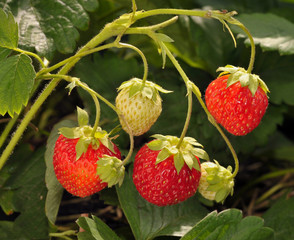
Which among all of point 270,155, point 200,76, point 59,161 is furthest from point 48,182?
point 270,155

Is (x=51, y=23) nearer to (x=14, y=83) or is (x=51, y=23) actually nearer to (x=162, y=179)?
(x=14, y=83)

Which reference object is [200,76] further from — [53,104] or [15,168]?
[15,168]

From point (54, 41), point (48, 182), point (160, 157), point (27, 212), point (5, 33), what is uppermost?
point (5, 33)

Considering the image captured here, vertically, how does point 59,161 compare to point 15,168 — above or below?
above

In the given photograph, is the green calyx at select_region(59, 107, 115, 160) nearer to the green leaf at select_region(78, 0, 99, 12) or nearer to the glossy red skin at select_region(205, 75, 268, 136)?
the glossy red skin at select_region(205, 75, 268, 136)

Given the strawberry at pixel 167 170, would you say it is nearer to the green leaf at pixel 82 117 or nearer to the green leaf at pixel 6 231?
the green leaf at pixel 82 117

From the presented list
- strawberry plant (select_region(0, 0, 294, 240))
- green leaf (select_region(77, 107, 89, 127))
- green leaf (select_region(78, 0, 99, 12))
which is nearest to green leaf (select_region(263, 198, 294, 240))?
strawberry plant (select_region(0, 0, 294, 240))

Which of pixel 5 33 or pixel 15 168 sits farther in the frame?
pixel 15 168
